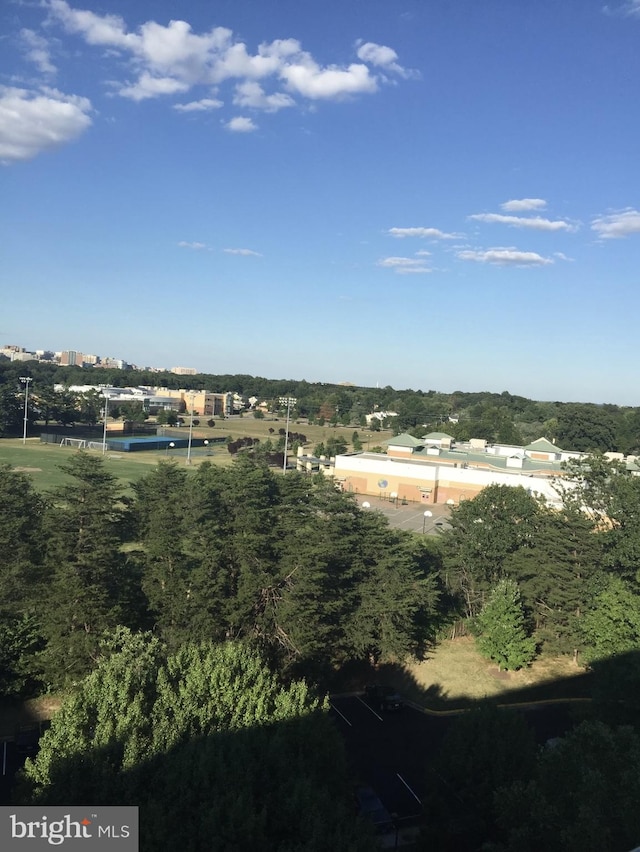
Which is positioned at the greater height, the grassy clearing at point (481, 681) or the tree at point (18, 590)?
the tree at point (18, 590)

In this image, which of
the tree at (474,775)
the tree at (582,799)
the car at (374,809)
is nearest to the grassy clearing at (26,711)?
the car at (374,809)

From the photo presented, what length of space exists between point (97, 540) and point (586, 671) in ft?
44.7

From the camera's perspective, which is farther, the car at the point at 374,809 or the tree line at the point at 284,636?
the car at the point at 374,809

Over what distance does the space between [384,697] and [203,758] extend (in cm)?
877

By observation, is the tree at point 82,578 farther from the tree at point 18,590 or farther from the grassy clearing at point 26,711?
the grassy clearing at point 26,711

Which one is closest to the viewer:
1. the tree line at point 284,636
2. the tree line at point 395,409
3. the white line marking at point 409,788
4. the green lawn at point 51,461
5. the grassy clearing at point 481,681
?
the tree line at point 284,636

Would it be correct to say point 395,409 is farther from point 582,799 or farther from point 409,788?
point 582,799

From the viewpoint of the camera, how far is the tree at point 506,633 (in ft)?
53.7

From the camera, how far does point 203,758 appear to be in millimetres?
6844

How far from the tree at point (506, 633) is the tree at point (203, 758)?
8.97m

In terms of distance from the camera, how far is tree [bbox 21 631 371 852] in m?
6.41

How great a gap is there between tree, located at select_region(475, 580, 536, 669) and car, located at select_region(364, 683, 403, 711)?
329 cm

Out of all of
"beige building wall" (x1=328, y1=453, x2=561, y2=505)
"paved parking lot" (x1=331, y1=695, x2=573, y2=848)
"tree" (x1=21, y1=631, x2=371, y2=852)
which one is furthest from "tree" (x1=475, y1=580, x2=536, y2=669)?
"beige building wall" (x1=328, y1=453, x2=561, y2=505)

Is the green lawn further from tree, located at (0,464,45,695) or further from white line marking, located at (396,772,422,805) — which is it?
white line marking, located at (396,772,422,805)
